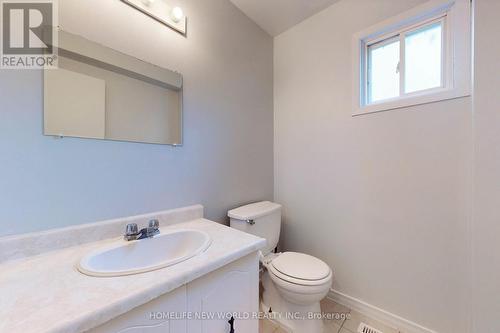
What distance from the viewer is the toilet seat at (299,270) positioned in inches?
45.9

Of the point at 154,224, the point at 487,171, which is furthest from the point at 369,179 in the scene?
the point at 154,224

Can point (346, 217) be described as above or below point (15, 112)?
below

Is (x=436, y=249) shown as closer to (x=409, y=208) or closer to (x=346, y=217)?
(x=409, y=208)

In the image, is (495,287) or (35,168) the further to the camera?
(495,287)

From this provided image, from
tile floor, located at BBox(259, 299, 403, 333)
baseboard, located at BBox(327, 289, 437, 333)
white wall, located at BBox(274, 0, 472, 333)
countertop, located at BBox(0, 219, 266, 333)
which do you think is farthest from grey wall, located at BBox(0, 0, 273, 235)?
baseboard, located at BBox(327, 289, 437, 333)

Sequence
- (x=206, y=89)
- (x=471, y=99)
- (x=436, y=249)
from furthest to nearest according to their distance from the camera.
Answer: (x=206, y=89) < (x=436, y=249) < (x=471, y=99)

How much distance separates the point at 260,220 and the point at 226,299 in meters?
0.68

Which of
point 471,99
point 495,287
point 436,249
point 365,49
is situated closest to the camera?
point 495,287

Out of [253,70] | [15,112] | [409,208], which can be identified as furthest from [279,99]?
[15,112]

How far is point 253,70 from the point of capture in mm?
1729

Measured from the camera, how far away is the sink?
0.70m

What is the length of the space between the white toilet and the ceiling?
159cm

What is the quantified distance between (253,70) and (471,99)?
1422mm

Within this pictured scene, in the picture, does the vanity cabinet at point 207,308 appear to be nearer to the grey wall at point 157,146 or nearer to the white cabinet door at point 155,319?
the white cabinet door at point 155,319
